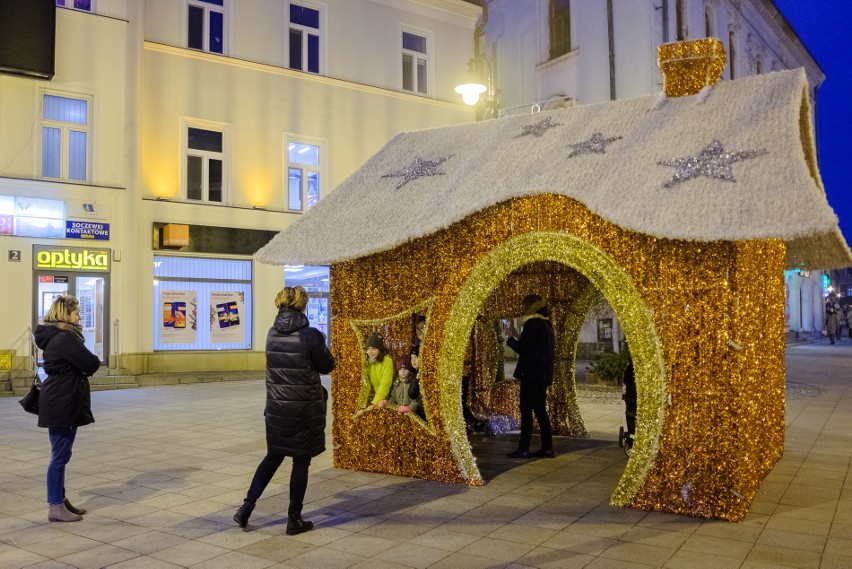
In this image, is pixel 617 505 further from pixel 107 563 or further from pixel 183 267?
pixel 183 267

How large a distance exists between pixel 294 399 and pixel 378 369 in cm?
199

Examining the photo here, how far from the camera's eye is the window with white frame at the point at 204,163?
61.5 feet

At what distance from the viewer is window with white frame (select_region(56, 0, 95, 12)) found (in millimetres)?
16812

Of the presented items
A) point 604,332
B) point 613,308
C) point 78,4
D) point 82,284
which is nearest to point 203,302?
point 82,284

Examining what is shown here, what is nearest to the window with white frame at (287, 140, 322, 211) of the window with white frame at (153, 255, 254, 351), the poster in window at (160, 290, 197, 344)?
the window with white frame at (153, 255, 254, 351)

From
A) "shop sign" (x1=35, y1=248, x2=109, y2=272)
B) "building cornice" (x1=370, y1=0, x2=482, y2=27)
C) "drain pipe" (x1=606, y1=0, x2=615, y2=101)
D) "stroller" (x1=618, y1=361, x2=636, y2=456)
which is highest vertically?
"building cornice" (x1=370, y1=0, x2=482, y2=27)

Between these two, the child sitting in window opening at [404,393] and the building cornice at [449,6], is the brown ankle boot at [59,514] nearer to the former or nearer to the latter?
the child sitting in window opening at [404,393]

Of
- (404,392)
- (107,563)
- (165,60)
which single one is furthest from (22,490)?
(165,60)

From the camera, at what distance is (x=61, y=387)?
18.7ft

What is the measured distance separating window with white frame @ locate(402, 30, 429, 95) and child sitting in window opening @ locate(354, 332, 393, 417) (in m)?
16.3

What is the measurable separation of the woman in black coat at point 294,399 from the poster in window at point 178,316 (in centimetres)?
1358

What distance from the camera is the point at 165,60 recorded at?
59.9ft

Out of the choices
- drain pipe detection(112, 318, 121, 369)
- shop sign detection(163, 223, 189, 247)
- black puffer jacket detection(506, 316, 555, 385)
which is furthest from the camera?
shop sign detection(163, 223, 189, 247)

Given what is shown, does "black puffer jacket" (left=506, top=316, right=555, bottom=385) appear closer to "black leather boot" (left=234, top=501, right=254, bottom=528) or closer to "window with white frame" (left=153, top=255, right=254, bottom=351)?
"black leather boot" (left=234, top=501, right=254, bottom=528)
